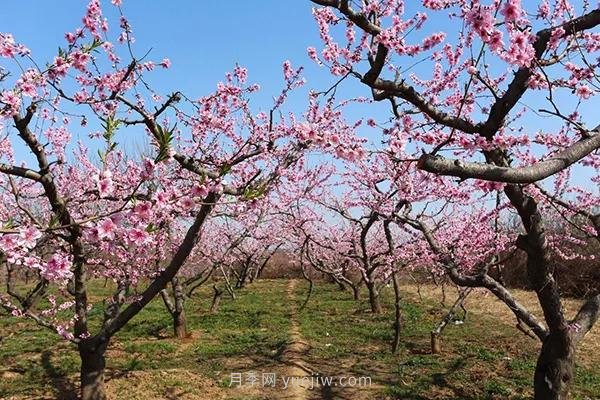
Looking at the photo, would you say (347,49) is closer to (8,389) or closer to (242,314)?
(8,389)

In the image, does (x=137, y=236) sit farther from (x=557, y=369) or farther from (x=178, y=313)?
(x=178, y=313)

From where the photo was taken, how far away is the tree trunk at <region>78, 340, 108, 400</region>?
6621 millimetres

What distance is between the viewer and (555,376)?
18.9 ft

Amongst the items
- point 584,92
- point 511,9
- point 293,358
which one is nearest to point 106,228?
point 511,9

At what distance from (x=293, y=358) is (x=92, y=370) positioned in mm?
4080

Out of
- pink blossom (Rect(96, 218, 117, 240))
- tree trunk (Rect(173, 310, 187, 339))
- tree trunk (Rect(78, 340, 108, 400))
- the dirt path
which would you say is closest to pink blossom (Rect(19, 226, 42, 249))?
pink blossom (Rect(96, 218, 117, 240))

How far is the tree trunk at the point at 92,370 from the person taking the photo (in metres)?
6.62

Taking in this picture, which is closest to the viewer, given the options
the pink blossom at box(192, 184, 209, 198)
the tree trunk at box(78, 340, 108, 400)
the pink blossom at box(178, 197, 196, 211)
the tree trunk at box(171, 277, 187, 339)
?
the pink blossom at box(178, 197, 196, 211)

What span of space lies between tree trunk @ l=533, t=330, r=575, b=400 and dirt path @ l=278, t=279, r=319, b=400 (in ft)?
10.8

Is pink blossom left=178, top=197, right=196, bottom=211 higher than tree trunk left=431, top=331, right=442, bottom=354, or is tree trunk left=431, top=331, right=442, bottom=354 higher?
pink blossom left=178, top=197, right=196, bottom=211

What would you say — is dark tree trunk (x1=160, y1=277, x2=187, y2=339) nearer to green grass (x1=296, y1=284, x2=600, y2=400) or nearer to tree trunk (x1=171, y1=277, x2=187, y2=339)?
tree trunk (x1=171, y1=277, x2=187, y2=339)

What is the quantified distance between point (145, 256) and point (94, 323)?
460cm

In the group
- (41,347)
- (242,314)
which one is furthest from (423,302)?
(41,347)

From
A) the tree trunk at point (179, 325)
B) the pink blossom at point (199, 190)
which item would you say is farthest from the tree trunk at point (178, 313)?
the pink blossom at point (199, 190)
